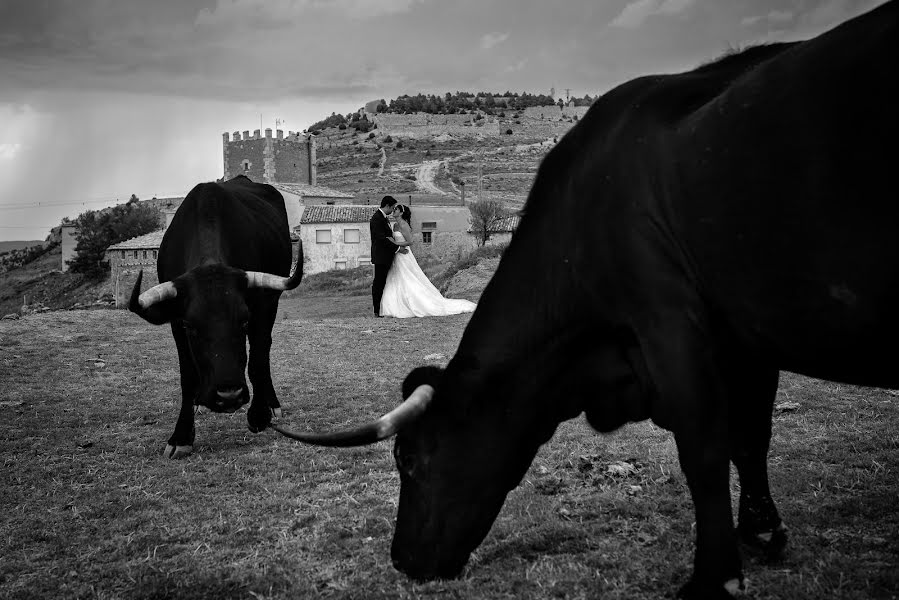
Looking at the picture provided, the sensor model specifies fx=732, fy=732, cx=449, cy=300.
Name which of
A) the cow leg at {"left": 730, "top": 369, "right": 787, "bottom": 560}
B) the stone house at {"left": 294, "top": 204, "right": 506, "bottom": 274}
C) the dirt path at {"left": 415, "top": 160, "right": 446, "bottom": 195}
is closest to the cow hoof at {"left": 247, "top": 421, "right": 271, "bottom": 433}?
the cow leg at {"left": 730, "top": 369, "right": 787, "bottom": 560}

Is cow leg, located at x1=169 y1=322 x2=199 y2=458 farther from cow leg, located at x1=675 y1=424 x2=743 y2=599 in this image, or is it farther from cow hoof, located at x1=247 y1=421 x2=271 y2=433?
cow leg, located at x1=675 y1=424 x2=743 y2=599

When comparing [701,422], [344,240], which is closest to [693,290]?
[701,422]

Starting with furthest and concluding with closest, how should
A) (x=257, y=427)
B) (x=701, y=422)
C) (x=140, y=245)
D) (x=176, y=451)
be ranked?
(x=140, y=245)
(x=257, y=427)
(x=176, y=451)
(x=701, y=422)

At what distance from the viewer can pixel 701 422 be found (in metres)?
2.73

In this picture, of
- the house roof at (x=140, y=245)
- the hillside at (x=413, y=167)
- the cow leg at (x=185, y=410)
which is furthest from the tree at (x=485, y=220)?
the cow leg at (x=185, y=410)

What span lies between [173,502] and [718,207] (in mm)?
3949

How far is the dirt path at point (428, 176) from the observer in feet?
268

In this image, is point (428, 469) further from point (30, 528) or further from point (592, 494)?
point (30, 528)

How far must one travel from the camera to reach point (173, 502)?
16.0ft

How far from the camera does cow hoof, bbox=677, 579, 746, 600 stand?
9.24 ft

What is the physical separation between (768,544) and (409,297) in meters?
14.6

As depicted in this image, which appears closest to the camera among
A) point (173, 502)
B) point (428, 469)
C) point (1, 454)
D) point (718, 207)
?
→ point (718, 207)

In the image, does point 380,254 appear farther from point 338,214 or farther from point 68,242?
point 68,242

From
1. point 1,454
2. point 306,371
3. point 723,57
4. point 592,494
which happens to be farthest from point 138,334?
point 723,57
